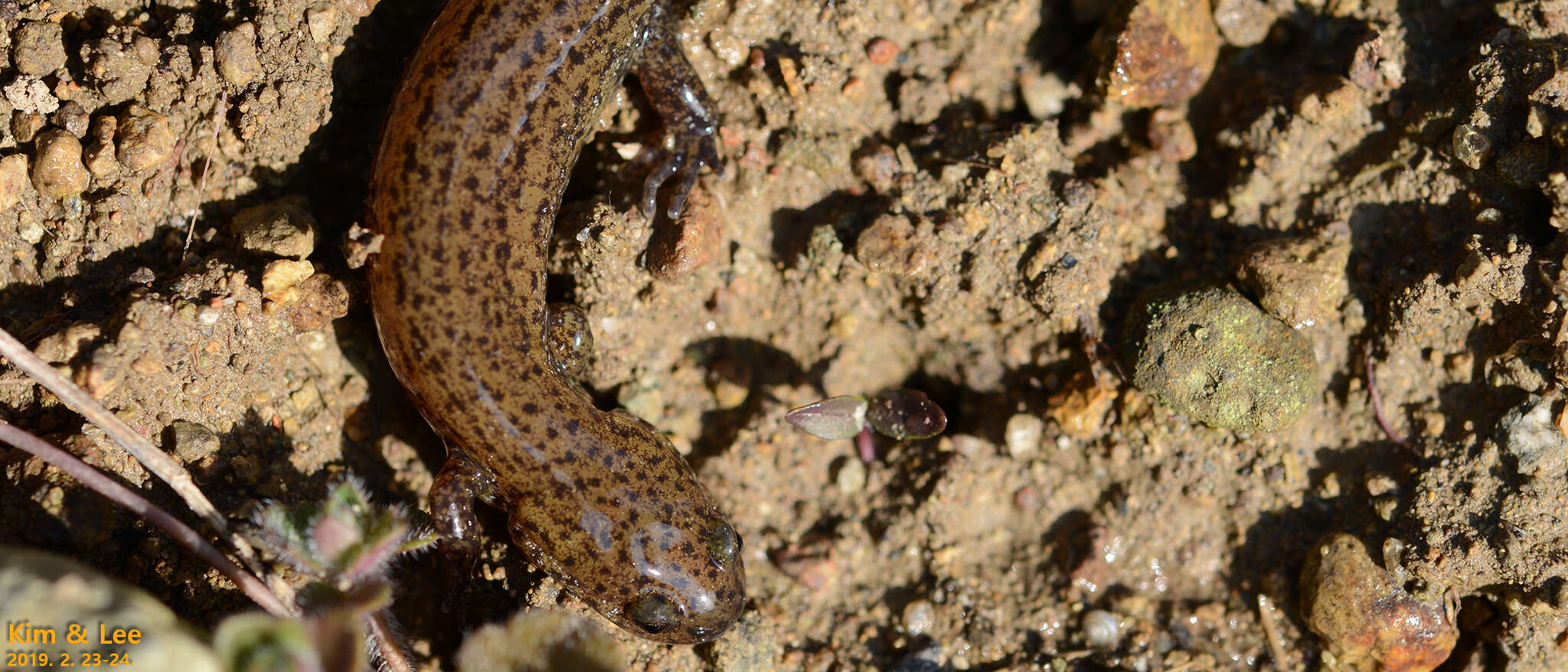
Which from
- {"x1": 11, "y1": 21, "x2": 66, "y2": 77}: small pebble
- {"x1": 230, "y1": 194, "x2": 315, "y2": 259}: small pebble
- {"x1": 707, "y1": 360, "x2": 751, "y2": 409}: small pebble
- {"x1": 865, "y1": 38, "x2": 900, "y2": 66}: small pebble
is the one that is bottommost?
{"x1": 707, "y1": 360, "x2": 751, "y2": 409}: small pebble

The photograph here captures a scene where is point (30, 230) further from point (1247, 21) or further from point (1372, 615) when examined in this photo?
point (1372, 615)

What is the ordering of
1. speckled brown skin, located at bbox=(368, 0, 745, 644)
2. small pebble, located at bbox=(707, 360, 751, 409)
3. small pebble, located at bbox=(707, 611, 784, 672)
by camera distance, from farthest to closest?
small pebble, located at bbox=(707, 360, 751, 409) → small pebble, located at bbox=(707, 611, 784, 672) → speckled brown skin, located at bbox=(368, 0, 745, 644)

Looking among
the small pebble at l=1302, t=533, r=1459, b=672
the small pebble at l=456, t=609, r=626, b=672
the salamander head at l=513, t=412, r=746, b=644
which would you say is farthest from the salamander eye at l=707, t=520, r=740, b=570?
the small pebble at l=1302, t=533, r=1459, b=672

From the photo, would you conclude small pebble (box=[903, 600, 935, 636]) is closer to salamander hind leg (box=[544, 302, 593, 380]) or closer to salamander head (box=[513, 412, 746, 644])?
salamander head (box=[513, 412, 746, 644])

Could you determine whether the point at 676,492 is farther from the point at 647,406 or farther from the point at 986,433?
the point at 986,433

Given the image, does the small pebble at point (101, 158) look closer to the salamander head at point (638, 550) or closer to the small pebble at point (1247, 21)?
the salamander head at point (638, 550)

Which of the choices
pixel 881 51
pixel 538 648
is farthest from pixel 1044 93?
pixel 538 648

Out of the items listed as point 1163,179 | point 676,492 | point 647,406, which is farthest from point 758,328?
point 1163,179
